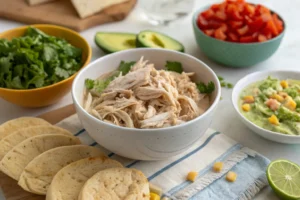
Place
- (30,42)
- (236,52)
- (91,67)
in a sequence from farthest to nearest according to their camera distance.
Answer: (236,52)
(30,42)
(91,67)

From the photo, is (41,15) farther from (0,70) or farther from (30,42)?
(0,70)

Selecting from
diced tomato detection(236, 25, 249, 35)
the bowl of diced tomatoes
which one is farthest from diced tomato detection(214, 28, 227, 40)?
diced tomato detection(236, 25, 249, 35)

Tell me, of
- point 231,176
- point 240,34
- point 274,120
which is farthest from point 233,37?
point 231,176

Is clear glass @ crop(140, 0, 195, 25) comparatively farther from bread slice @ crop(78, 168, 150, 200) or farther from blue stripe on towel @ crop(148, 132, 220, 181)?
bread slice @ crop(78, 168, 150, 200)

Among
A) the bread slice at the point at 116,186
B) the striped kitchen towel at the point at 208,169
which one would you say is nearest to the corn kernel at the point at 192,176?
the striped kitchen towel at the point at 208,169

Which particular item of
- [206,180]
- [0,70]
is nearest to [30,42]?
[0,70]

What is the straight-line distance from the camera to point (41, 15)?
382 cm

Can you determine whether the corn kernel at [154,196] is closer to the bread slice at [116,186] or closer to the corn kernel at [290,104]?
the bread slice at [116,186]

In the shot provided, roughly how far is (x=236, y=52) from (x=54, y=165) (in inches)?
62.9

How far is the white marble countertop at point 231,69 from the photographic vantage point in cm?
251

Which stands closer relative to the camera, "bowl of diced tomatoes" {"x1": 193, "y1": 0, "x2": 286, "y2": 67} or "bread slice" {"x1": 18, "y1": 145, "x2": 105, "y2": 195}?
"bread slice" {"x1": 18, "y1": 145, "x2": 105, "y2": 195}

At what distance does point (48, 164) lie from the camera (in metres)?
2.17

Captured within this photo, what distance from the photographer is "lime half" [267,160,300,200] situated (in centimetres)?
207

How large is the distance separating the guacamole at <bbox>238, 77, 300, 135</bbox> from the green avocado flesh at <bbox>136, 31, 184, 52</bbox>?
749 millimetres
